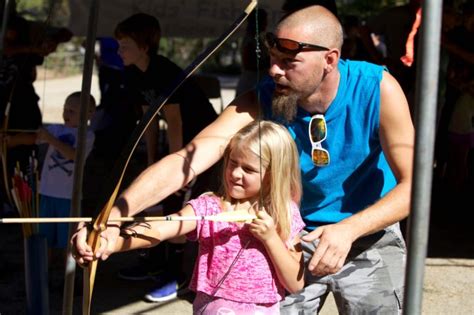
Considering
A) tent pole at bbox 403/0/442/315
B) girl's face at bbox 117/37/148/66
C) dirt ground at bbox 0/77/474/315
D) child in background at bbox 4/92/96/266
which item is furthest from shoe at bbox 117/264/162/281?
tent pole at bbox 403/0/442/315

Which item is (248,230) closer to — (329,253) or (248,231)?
(248,231)

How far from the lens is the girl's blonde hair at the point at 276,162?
2.76 metres

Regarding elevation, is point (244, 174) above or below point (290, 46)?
below

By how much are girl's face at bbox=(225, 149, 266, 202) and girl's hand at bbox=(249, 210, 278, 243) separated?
0.78 ft

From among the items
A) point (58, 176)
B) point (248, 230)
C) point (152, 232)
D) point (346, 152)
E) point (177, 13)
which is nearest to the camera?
point (152, 232)

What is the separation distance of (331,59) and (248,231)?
0.59 meters

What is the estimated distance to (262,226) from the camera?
8.24 ft

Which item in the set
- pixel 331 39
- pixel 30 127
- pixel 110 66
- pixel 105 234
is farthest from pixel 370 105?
pixel 110 66

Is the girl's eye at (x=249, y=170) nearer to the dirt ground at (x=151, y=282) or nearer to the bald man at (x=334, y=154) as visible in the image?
the bald man at (x=334, y=154)

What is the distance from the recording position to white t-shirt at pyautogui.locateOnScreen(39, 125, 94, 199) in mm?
5000

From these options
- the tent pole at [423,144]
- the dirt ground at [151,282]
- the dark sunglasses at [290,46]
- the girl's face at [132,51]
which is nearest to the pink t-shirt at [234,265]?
the dark sunglasses at [290,46]

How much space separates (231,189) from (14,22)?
12.4 ft

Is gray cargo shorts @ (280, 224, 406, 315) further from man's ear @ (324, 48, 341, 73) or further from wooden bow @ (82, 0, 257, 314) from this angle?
wooden bow @ (82, 0, 257, 314)

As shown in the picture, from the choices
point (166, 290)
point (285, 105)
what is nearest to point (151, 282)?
point (166, 290)
